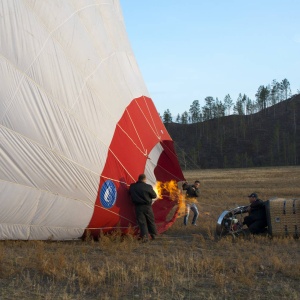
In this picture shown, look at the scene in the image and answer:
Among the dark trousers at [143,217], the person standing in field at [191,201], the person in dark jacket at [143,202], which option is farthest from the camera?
the person standing in field at [191,201]

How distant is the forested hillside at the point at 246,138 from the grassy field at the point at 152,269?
→ 212 feet

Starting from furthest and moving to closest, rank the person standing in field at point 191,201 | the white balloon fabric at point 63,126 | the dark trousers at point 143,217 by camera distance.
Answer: the person standing in field at point 191,201 < the dark trousers at point 143,217 < the white balloon fabric at point 63,126

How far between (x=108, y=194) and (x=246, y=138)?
276 ft

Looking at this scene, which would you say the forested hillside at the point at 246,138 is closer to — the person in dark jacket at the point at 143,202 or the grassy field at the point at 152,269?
the person in dark jacket at the point at 143,202

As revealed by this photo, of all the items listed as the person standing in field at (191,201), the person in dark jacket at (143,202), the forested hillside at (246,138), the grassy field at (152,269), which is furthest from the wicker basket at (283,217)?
the forested hillside at (246,138)

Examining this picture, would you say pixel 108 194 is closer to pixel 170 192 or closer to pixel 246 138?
pixel 170 192

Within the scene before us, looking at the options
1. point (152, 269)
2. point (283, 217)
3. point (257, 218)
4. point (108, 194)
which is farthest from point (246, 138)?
point (152, 269)

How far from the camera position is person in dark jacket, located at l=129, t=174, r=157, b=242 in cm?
734

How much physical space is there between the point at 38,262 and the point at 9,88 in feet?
7.55

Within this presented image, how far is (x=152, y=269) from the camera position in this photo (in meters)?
5.45

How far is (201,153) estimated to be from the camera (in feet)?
272

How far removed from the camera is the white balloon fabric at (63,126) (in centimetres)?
638

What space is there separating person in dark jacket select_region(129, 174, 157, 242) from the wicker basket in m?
1.87

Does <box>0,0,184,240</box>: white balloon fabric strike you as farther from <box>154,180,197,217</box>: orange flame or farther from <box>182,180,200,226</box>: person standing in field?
<box>182,180,200,226</box>: person standing in field
